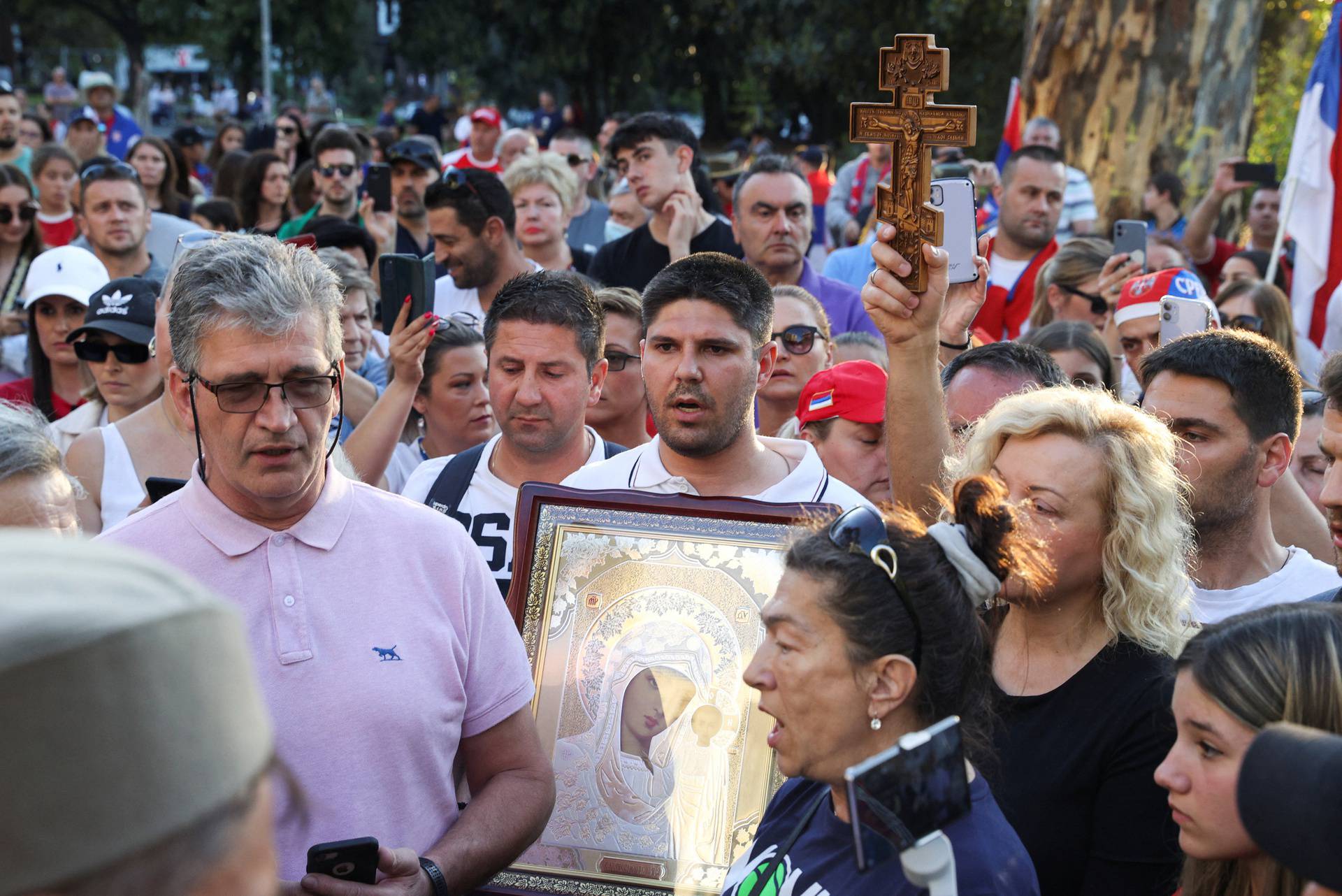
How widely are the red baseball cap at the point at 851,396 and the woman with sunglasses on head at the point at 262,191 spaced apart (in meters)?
6.65

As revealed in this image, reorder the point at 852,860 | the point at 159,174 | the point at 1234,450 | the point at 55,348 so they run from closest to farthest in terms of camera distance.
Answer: the point at 852,860 < the point at 1234,450 < the point at 55,348 < the point at 159,174

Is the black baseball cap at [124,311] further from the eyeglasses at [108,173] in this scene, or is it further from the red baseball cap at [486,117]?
the red baseball cap at [486,117]

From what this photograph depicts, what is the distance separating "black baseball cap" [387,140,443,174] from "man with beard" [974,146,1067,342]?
4.42 metres

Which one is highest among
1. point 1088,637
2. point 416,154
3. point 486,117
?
point 486,117

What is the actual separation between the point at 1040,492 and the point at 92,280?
4.65 metres

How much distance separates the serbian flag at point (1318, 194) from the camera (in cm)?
750

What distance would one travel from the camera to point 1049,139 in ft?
34.4

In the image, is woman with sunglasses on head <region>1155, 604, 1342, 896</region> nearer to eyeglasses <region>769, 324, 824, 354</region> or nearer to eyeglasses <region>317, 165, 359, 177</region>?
eyeglasses <region>769, 324, 824, 354</region>

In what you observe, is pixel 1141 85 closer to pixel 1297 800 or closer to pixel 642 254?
pixel 642 254

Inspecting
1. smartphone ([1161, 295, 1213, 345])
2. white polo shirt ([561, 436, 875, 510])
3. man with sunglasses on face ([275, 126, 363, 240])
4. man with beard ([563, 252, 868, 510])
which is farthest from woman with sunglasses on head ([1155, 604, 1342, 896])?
man with sunglasses on face ([275, 126, 363, 240])

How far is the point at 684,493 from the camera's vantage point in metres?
3.41

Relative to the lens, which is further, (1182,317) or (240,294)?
(1182,317)

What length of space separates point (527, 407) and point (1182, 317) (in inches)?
92.2

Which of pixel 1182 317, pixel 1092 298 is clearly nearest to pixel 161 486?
pixel 1182 317
